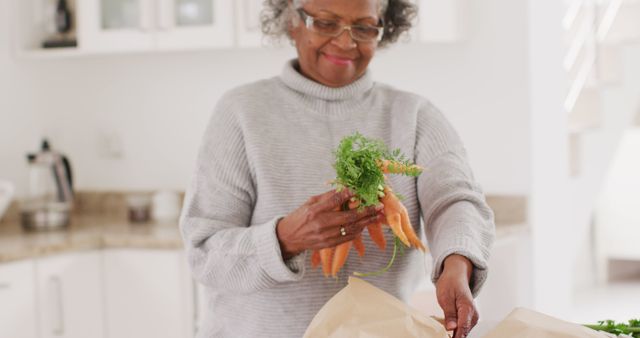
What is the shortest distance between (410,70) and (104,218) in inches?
52.8

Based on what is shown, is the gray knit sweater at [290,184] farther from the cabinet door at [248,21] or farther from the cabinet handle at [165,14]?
the cabinet handle at [165,14]

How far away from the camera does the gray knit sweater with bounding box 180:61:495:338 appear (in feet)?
5.95

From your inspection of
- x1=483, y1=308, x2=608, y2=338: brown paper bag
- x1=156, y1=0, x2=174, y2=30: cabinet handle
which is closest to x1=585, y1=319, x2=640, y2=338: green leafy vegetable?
x1=483, y1=308, x2=608, y2=338: brown paper bag

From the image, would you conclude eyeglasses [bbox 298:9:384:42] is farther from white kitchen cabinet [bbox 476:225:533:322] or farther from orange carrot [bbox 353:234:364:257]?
white kitchen cabinet [bbox 476:225:533:322]

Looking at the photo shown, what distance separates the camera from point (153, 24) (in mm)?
3676

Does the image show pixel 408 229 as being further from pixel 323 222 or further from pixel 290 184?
pixel 290 184

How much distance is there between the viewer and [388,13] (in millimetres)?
2023

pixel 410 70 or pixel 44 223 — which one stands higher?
pixel 410 70

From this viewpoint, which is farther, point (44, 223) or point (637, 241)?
point (637, 241)

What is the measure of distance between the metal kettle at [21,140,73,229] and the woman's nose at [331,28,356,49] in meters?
2.21

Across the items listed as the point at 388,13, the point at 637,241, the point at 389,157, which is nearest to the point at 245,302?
the point at 389,157

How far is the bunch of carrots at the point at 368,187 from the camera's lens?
1.57 metres

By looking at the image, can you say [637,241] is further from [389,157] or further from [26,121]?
[389,157]

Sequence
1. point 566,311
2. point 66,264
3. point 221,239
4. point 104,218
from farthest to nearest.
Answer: point 104,218 < point 566,311 < point 66,264 < point 221,239
